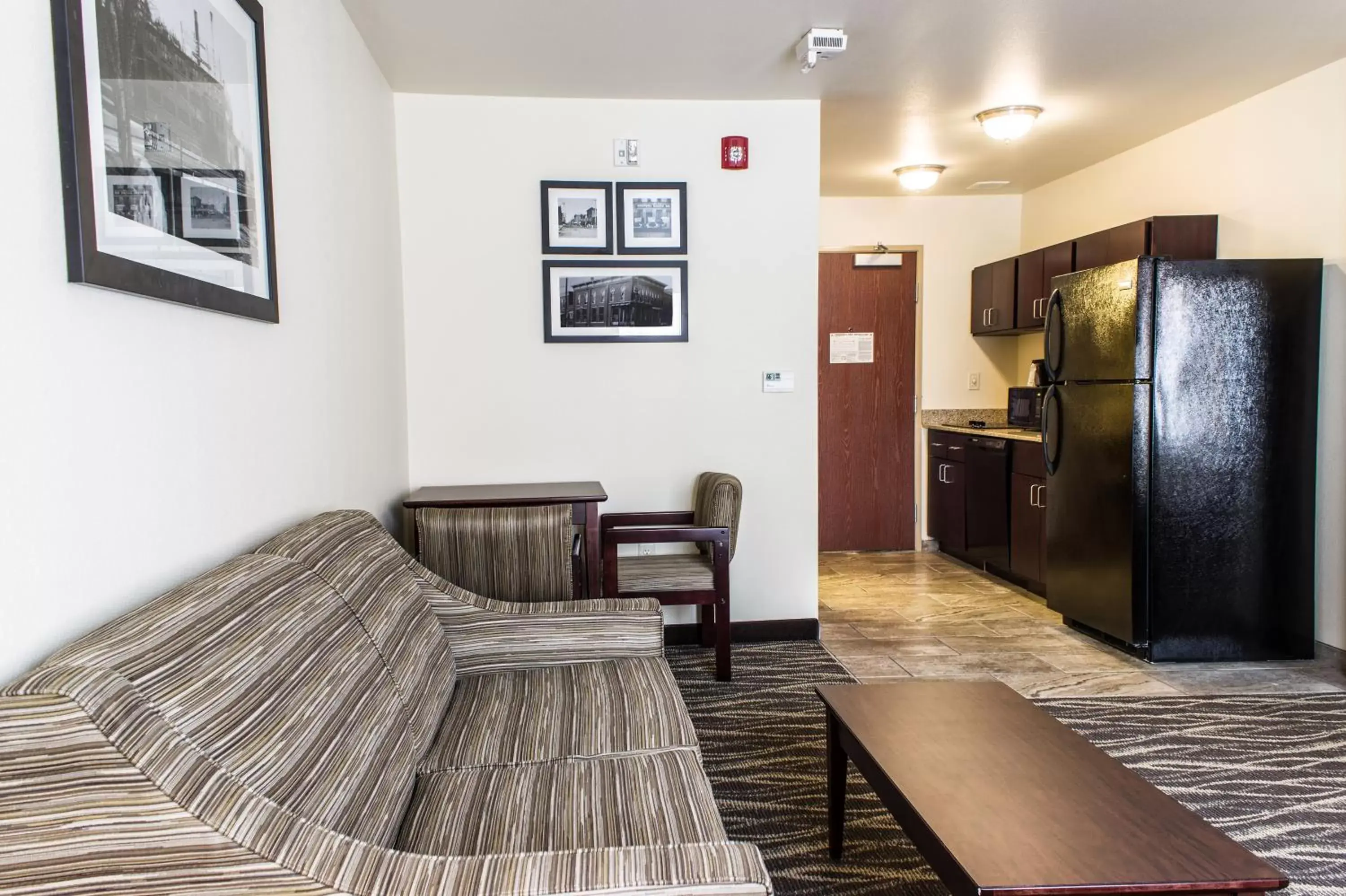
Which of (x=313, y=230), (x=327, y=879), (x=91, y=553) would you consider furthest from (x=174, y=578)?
(x=313, y=230)

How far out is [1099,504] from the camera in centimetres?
369

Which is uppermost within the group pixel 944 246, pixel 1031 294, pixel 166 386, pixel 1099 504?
pixel 944 246

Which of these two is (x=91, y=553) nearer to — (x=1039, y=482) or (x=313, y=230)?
(x=313, y=230)

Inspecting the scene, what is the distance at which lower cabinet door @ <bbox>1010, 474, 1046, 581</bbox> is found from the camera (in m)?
4.52

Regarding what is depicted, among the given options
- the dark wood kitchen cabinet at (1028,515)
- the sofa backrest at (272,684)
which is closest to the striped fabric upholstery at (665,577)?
the sofa backrest at (272,684)

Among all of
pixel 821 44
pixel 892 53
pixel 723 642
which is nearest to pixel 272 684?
pixel 723 642

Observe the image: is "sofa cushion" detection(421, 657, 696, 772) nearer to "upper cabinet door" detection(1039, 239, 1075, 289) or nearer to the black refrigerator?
the black refrigerator

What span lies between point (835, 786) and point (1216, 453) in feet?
8.29

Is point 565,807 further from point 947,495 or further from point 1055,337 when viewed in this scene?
point 947,495

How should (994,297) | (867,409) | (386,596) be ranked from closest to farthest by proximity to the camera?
(386,596) < (994,297) < (867,409)

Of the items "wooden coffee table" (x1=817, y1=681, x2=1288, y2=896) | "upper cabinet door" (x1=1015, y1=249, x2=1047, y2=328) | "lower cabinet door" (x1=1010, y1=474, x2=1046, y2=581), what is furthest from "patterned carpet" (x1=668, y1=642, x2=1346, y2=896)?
"upper cabinet door" (x1=1015, y1=249, x2=1047, y2=328)

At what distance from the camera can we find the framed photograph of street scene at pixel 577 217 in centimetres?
354

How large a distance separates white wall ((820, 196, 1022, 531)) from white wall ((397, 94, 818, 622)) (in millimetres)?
2185

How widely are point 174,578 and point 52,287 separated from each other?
54cm
